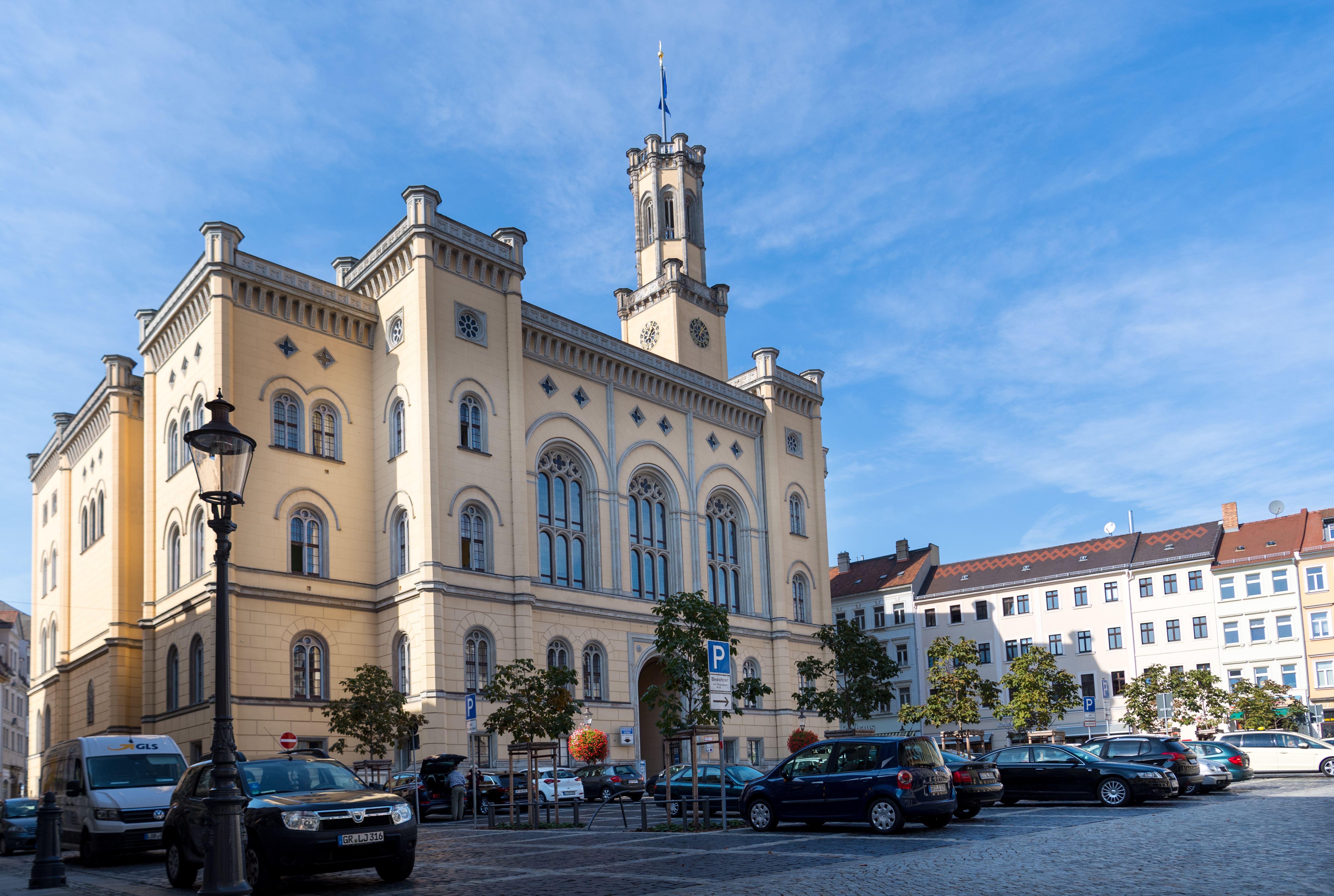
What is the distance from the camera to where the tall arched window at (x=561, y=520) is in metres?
47.9

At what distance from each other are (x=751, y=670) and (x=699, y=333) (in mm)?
18795

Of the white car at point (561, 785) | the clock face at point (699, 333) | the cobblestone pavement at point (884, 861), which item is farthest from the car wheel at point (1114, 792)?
the clock face at point (699, 333)

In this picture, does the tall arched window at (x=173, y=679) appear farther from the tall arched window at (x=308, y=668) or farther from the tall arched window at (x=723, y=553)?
the tall arched window at (x=723, y=553)

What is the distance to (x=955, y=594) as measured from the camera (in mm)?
74500

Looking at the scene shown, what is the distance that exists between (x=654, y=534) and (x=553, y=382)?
9.01m

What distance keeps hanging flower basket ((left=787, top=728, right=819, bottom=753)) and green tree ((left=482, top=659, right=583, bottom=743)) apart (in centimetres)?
2421

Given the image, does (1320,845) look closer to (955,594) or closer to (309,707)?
(309,707)

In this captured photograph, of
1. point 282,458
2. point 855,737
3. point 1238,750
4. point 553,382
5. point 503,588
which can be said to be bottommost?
point 1238,750

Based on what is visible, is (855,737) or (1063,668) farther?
(1063,668)

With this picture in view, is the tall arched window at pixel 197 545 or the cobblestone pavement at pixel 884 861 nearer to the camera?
the cobblestone pavement at pixel 884 861

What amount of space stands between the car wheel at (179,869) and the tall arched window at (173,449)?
103ft

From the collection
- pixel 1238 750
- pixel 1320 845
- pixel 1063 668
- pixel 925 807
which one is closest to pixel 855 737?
pixel 925 807

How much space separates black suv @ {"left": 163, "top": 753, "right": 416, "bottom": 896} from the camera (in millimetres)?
13273

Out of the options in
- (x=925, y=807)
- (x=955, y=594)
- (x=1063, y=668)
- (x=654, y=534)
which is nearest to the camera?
(x=925, y=807)
